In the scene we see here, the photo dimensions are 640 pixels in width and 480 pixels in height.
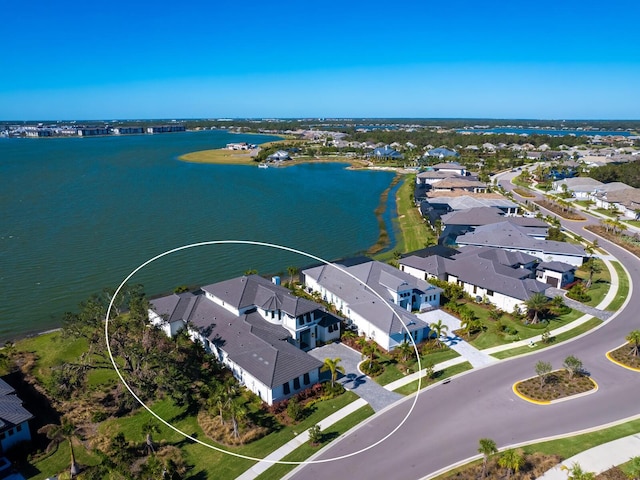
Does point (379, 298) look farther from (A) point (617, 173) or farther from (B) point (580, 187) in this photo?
(A) point (617, 173)

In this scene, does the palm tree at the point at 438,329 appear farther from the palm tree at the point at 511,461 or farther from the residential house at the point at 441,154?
the residential house at the point at 441,154

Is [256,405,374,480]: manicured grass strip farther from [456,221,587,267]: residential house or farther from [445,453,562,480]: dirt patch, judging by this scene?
[456,221,587,267]: residential house

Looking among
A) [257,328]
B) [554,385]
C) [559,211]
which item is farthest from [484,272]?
[559,211]

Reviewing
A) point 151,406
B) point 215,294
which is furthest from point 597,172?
point 151,406

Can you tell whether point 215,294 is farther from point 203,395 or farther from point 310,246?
point 310,246

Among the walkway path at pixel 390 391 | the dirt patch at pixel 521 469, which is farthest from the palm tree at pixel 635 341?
the dirt patch at pixel 521 469

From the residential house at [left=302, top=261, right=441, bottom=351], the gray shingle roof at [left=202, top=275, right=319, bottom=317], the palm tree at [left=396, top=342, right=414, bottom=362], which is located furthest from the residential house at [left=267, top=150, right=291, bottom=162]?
the palm tree at [left=396, top=342, right=414, bottom=362]
